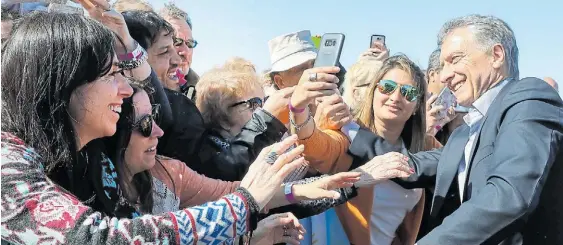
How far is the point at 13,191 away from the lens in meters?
1.33

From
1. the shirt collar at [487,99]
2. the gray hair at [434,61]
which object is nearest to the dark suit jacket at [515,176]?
the shirt collar at [487,99]

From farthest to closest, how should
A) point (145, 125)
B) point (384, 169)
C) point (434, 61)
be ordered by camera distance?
point (434, 61) < point (384, 169) < point (145, 125)

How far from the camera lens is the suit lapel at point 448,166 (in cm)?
246

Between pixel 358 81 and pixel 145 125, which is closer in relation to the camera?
pixel 145 125

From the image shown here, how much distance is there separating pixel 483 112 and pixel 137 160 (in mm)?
1504

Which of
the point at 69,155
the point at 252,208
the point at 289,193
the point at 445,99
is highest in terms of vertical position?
the point at 69,155

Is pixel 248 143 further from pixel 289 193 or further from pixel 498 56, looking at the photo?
pixel 498 56

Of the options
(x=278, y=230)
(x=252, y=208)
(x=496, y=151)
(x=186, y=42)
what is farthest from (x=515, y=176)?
(x=186, y=42)

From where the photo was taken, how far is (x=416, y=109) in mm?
3307

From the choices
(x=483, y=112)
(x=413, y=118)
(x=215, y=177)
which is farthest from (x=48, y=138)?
(x=413, y=118)

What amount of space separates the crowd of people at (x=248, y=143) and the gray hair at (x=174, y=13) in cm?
1

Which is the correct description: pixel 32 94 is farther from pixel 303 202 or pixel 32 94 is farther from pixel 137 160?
pixel 303 202

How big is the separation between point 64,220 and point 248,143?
126 centimetres

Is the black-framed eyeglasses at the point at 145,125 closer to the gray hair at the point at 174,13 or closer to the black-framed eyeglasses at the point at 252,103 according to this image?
the black-framed eyeglasses at the point at 252,103
